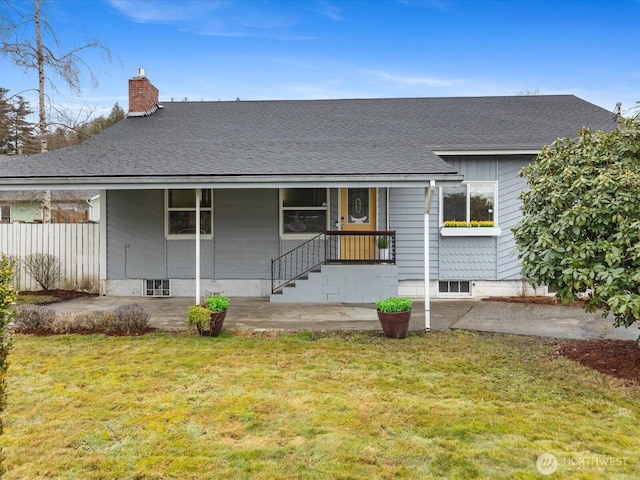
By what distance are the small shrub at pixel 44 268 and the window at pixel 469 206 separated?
9812 millimetres

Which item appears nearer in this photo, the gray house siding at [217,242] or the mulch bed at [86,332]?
the mulch bed at [86,332]

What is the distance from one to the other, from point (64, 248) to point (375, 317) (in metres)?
8.20

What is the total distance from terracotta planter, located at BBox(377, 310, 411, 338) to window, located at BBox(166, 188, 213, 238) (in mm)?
5427

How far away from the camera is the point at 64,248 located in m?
10.2

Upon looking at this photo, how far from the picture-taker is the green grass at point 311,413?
2.77 metres

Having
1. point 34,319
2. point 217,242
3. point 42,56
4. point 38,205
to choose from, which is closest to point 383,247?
point 217,242

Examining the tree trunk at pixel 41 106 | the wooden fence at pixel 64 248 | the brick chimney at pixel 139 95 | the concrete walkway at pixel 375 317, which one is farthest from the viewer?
the tree trunk at pixel 41 106

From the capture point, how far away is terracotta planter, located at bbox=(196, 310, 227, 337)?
6.18m

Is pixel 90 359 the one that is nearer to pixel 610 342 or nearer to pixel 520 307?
pixel 610 342

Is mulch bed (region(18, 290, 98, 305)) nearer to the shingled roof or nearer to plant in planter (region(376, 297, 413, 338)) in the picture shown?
the shingled roof

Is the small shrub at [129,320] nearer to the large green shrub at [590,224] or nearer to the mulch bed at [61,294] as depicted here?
the mulch bed at [61,294]

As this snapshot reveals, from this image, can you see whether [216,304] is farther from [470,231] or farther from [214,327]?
[470,231]

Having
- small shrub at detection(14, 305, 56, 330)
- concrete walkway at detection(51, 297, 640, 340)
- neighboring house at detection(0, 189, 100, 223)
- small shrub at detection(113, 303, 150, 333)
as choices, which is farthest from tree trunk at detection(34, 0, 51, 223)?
neighboring house at detection(0, 189, 100, 223)

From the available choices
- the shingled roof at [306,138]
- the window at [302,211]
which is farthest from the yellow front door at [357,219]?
the shingled roof at [306,138]
